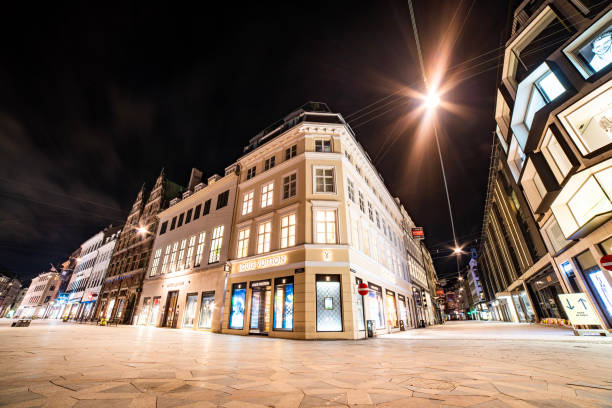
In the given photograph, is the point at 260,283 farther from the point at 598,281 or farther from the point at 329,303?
the point at 598,281

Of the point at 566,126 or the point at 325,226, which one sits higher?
the point at 566,126

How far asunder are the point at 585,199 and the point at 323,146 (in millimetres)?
14763

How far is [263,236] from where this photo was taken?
17.7 metres

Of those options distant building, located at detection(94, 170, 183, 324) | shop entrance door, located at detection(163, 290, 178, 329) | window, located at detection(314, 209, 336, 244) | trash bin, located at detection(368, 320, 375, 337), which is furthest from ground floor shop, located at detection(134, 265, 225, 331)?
trash bin, located at detection(368, 320, 375, 337)

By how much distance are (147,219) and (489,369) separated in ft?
133

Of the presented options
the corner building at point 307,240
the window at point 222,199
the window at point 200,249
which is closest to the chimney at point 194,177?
the window at point 222,199

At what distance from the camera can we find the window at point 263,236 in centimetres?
1725

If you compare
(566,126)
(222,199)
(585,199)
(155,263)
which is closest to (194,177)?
(155,263)

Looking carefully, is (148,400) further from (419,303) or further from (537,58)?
(419,303)

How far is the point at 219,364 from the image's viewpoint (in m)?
5.11

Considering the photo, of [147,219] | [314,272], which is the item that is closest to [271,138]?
[314,272]

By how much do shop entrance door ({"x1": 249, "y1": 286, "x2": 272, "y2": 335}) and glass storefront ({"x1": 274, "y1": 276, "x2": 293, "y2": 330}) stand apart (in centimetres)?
59

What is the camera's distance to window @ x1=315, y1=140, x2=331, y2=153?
1814 centimetres

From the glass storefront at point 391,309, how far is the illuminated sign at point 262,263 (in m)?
10.9
